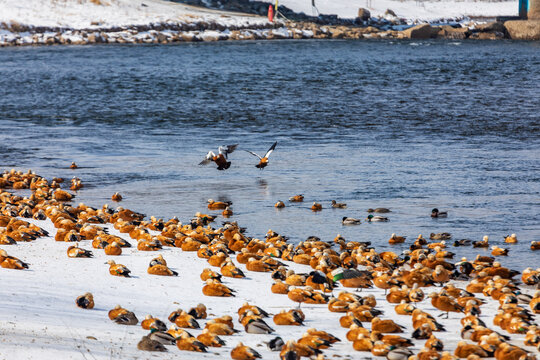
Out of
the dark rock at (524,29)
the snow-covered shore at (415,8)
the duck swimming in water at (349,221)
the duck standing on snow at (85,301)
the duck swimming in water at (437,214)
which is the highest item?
the snow-covered shore at (415,8)

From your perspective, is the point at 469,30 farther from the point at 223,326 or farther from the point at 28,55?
the point at 223,326

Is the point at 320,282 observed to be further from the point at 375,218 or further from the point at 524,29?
the point at 524,29

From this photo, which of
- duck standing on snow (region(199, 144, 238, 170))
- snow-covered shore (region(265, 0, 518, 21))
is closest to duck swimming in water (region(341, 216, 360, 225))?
duck standing on snow (region(199, 144, 238, 170))

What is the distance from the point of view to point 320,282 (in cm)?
941

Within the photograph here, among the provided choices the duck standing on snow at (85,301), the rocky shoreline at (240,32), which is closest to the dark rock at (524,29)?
the rocky shoreline at (240,32)

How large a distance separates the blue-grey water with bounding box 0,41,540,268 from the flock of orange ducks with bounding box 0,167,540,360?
1.07 metres

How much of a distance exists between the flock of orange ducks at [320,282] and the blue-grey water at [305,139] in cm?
107

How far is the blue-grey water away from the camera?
14.5m

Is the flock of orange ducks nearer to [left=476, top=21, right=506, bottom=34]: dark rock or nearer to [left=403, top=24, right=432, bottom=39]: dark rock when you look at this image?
[left=403, top=24, right=432, bottom=39]: dark rock

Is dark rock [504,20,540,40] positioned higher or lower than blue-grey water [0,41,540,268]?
higher

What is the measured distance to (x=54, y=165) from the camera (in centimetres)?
2011

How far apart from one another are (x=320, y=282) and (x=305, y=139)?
14.9 metres

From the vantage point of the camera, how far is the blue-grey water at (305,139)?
1447 cm

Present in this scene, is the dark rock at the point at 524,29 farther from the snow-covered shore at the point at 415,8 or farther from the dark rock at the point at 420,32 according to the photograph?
the snow-covered shore at the point at 415,8
